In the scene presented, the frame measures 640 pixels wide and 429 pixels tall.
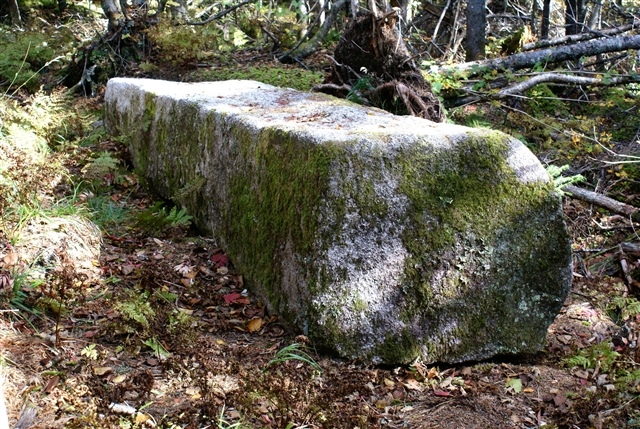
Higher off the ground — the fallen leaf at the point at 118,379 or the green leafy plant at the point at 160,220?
the green leafy plant at the point at 160,220

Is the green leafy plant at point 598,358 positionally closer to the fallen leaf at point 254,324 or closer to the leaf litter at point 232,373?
the leaf litter at point 232,373

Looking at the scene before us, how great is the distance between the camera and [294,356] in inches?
132

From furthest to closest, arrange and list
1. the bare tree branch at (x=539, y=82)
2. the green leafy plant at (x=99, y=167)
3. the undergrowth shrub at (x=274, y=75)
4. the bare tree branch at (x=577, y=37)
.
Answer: the bare tree branch at (x=577, y=37)
the undergrowth shrub at (x=274, y=75)
the bare tree branch at (x=539, y=82)
the green leafy plant at (x=99, y=167)

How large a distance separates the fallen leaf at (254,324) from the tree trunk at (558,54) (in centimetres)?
536

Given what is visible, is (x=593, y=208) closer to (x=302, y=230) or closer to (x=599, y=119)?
(x=599, y=119)

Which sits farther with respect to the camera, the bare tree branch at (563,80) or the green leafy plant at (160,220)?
the bare tree branch at (563,80)

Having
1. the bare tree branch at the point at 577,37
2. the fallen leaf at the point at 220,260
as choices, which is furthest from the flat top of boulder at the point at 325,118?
the bare tree branch at the point at 577,37

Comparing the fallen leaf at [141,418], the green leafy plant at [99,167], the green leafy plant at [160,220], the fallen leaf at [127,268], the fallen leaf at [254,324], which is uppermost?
the green leafy plant at [99,167]

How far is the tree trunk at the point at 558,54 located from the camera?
8.12 m

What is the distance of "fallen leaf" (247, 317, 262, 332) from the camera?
3.82 m

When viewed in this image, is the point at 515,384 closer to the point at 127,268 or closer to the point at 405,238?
the point at 405,238

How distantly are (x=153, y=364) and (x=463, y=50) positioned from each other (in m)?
9.76

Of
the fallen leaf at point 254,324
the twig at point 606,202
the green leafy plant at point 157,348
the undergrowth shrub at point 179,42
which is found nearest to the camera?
the green leafy plant at point 157,348

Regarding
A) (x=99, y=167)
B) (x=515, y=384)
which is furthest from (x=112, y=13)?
(x=515, y=384)
